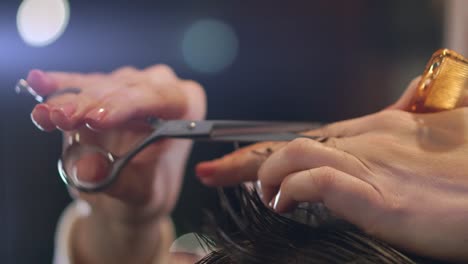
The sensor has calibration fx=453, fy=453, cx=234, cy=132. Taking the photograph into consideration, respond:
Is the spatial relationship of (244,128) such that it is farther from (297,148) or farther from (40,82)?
(40,82)

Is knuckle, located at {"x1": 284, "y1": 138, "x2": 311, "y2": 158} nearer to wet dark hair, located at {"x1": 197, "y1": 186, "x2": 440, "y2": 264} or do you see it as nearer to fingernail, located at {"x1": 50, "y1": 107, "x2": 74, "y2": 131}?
wet dark hair, located at {"x1": 197, "y1": 186, "x2": 440, "y2": 264}

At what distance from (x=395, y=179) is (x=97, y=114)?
0.29 meters

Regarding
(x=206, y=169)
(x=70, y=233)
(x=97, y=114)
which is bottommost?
(x=70, y=233)

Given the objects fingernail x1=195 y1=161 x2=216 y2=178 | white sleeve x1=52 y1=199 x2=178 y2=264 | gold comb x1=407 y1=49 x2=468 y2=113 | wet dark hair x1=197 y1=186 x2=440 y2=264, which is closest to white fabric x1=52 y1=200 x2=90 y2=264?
white sleeve x1=52 y1=199 x2=178 y2=264

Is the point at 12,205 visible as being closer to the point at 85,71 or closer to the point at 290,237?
the point at 85,71

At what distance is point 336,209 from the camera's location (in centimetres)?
35

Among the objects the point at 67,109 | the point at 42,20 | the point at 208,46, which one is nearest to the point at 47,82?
the point at 67,109

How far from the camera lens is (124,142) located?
1.76 feet

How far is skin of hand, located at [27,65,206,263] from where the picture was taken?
1.54 ft

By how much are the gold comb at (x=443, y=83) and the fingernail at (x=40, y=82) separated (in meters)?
0.40

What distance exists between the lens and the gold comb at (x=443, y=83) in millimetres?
392

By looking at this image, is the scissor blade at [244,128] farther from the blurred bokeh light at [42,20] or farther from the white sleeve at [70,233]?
the blurred bokeh light at [42,20]

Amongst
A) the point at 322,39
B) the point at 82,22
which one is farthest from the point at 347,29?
the point at 82,22

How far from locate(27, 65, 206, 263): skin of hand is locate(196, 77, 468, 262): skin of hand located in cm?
19
